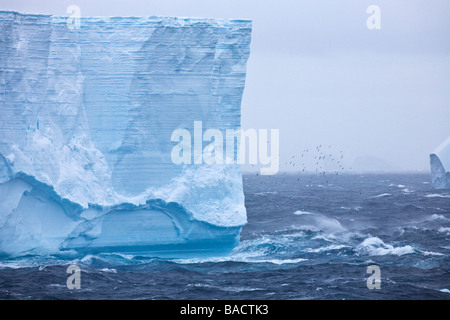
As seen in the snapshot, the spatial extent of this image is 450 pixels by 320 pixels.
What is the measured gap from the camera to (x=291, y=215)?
29.3 meters

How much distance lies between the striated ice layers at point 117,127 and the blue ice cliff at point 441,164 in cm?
2047

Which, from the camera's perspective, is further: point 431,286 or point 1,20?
point 1,20

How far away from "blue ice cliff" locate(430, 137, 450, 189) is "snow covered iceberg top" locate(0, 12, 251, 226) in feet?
67.2

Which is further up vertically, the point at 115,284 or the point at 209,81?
the point at 209,81

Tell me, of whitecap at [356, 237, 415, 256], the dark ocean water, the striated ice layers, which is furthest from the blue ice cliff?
the striated ice layers

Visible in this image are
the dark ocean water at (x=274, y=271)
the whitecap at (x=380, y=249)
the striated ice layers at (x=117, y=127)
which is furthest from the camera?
the whitecap at (x=380, y=249)

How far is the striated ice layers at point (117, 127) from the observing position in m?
16.6

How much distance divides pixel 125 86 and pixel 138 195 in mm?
2498

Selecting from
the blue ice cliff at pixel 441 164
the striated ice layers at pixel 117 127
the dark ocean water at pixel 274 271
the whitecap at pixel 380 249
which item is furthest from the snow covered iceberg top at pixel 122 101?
the blue ice cliff at pixel 441 164

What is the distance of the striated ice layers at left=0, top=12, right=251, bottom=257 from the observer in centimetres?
1662

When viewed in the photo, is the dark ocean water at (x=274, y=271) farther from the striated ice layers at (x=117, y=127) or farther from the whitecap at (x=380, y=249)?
the striated ice layers at (x=117, y=127)

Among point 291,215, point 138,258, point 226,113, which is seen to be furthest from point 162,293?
point 291,215

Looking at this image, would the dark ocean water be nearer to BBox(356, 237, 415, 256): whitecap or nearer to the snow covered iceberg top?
BBox(356, 237, 415, 256): whitecap
